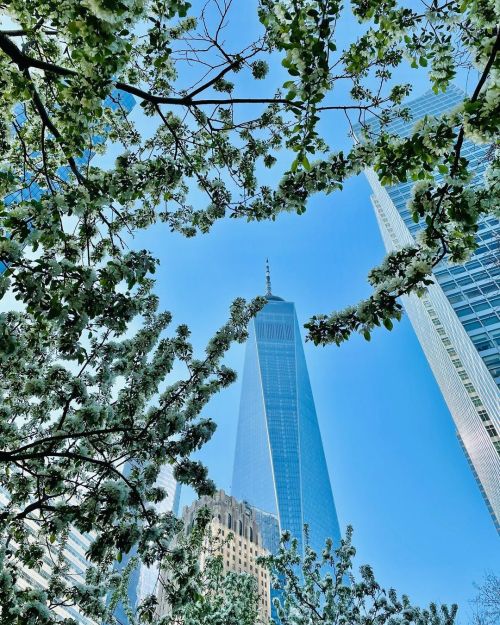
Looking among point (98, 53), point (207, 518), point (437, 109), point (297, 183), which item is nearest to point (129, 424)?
point (207, 518)

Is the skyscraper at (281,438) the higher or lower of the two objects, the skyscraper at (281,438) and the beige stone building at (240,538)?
the higher

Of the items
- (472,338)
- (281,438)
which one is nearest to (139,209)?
(472,338)

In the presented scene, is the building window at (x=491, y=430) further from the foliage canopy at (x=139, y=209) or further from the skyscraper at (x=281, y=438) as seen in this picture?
the skyscraper at (x=281, y=438)

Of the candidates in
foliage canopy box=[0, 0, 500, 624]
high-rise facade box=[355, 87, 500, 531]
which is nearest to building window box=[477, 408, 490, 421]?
high-rise facade box=[355, 87, 500, 531]

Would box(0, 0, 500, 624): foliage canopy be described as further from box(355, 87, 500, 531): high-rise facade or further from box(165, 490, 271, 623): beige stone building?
box(165, 490, 271, 623): beige stone building

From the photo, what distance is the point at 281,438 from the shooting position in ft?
514

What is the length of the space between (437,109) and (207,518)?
87.5 meters

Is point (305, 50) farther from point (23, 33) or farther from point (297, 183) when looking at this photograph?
→ point (23, 33)

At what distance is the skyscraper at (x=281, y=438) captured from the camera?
477ft

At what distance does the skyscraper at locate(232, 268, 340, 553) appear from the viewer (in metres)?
145

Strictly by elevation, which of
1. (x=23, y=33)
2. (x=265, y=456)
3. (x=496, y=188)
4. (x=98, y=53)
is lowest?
(x=496, y=188)

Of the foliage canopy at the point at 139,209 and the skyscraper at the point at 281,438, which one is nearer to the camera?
the foliage canopy at the point at 139,209

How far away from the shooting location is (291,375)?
175250 mm

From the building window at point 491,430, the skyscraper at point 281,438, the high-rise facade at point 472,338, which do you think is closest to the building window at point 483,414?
the high-rise facade at point 472,338
